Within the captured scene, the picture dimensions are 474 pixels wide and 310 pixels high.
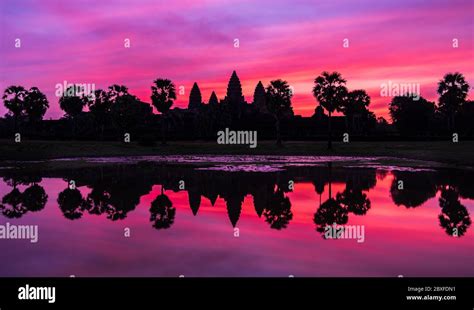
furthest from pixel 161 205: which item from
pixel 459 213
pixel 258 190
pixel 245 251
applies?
pixel 459 213

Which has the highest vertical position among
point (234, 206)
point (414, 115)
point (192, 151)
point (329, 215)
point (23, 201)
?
point (414, 115)

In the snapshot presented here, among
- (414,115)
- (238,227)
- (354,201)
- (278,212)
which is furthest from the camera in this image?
(414,115)

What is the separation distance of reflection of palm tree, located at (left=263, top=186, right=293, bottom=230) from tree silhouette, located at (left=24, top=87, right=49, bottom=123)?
9400 centimetres

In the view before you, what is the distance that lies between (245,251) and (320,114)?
105 metres

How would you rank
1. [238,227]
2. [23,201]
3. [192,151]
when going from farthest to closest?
[192,151]
[23,201]
[238,227]

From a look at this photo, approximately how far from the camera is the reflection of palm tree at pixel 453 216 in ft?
45.4

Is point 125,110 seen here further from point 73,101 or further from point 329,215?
point 329,215

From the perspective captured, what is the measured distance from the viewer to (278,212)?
1698cm

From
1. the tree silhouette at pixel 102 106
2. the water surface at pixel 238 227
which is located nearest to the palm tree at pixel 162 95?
the tree silhouette at pixel 102 106

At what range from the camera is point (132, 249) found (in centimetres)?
1151

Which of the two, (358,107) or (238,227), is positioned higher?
(358,107)

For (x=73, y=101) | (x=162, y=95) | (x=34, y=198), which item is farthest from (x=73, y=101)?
(x=34, y=198)

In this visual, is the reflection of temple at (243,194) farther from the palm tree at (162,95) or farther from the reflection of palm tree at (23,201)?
the palm tree at (162,95)

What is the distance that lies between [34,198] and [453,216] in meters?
16.5
